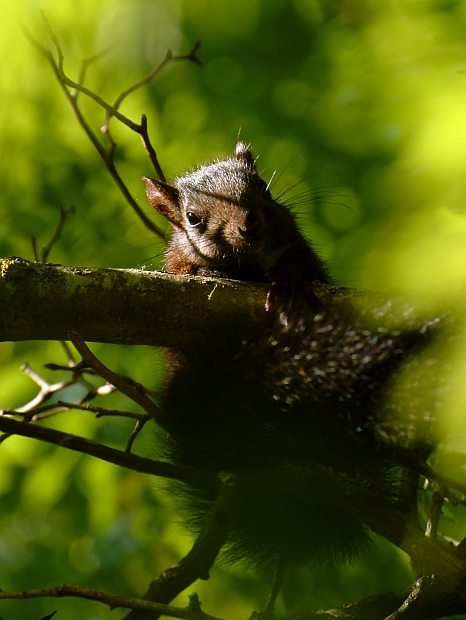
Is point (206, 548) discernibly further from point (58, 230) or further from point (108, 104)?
point (108, 104)

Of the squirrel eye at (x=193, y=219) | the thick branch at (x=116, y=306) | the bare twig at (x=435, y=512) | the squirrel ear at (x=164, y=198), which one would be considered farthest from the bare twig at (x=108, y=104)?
the bare twig at (x=435, y=512)

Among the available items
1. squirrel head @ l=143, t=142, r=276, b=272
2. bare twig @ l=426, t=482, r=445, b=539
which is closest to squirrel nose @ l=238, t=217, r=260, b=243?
squirrel head @ l=143, t=142, r=276, b=272

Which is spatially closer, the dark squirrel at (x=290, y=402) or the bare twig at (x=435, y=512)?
the dark squirrel at (x=290, y=402)

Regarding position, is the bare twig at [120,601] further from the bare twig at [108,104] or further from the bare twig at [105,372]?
the bare twig at [108,104]

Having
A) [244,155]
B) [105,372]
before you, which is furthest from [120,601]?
[244,155]

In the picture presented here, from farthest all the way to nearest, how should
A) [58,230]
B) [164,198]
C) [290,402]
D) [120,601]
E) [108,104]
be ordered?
[164,198], [108,104], [58,230], [290,402], [120,601]
